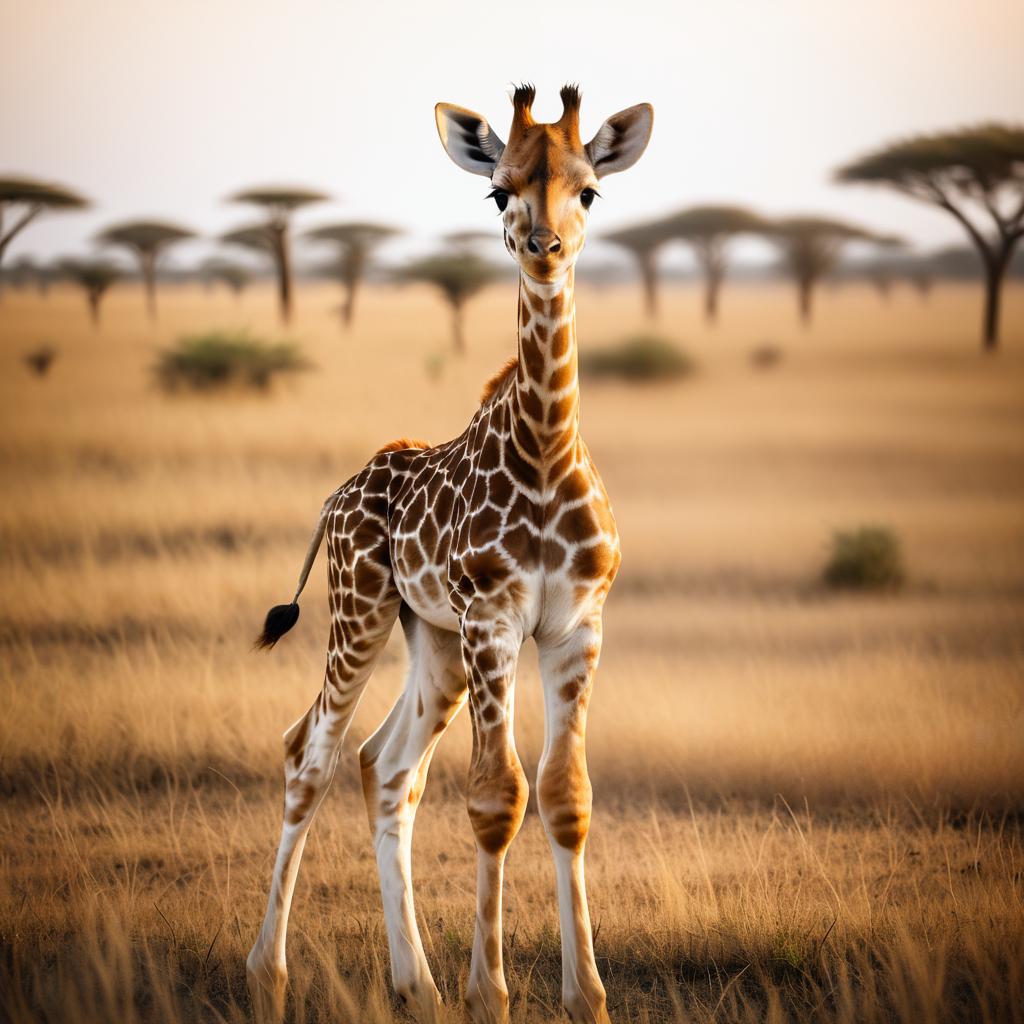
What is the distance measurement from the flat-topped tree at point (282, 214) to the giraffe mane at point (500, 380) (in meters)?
32.8

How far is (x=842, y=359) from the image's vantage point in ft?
108

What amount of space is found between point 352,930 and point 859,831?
268cm

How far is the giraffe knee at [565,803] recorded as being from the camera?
4098 mm

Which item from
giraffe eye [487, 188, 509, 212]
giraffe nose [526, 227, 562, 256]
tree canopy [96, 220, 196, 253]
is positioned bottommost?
giraffe nose [526, 227, 562, 256]

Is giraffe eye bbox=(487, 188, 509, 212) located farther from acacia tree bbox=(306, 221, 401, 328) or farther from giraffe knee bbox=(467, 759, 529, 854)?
acacia tree bbox=(306, 221, 401, 328)

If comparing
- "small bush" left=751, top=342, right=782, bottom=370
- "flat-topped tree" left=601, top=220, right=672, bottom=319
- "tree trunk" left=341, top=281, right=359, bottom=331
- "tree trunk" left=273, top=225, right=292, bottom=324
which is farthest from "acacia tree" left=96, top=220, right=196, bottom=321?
"flat-topped tree" left=601, top=220, right=672, bottom=319

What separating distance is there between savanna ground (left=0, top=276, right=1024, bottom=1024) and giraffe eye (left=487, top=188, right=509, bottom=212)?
2.81 meters

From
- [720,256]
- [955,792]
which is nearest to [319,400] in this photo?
[955,792]

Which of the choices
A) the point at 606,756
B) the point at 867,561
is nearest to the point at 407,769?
the point at 606,756

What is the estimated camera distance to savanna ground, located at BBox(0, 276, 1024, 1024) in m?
4.92

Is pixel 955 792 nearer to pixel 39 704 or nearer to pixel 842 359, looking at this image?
pixel 39 704

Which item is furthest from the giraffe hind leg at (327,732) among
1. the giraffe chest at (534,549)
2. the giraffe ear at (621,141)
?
the giraffe ear at (621,141)

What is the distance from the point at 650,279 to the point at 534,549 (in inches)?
1886

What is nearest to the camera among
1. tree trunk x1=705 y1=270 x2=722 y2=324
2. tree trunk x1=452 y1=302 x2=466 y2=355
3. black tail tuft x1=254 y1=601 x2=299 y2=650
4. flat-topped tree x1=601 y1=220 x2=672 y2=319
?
black tail tuft x1=254 y1=601 x2=299 y2=650
